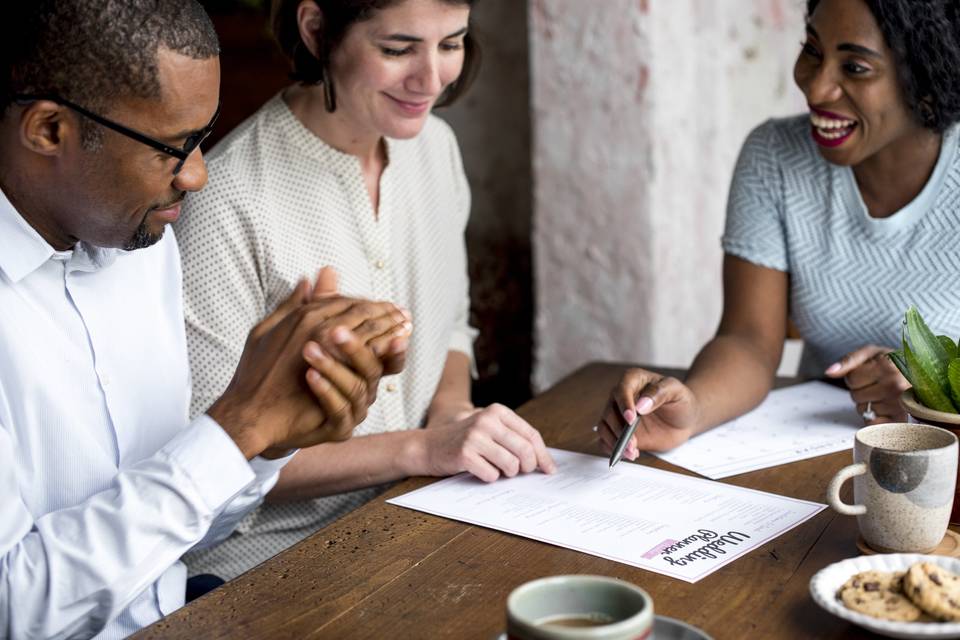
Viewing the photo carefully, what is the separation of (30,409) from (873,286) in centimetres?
144

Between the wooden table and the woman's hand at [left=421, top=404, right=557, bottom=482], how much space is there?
0.14m

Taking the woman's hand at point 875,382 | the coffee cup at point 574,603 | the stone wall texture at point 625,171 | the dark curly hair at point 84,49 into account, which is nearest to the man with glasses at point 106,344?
the dark curly hair at point 84,49

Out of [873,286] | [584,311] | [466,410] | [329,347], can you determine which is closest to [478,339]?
[584,311]

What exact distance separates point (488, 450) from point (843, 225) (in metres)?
0.89

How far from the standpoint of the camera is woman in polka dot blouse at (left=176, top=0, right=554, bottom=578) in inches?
67.4

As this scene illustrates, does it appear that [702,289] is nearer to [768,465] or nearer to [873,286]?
[873,286]

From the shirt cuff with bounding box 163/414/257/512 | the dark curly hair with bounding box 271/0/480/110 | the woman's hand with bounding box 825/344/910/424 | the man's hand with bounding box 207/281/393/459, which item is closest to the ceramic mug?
Answer: the woman's hand with bounding box 825/344/910/424

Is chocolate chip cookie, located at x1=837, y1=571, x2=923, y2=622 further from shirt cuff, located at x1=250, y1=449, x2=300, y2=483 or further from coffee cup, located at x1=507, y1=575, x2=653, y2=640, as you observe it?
shirt cuff, located at x1=250, y1=449, x2=300, y2=483

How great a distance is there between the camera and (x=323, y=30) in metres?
1.92

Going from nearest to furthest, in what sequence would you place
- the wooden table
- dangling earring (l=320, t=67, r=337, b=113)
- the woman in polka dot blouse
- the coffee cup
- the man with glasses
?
1. the coffee cup
2. the wooden table
3. the man with glasses
4. the woman in polka dot blouse
5. dangling earring (l=320, t=67, r=337, b=113)

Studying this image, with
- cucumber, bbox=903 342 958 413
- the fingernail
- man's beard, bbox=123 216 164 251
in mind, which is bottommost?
cucumber, bbox=903 342 958 413

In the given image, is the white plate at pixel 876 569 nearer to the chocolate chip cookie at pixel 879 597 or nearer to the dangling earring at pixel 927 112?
the chocolate chip cookie at pixel 879 597

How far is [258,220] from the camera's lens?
1834 millimetres

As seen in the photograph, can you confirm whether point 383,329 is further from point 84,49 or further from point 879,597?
point 879,597
